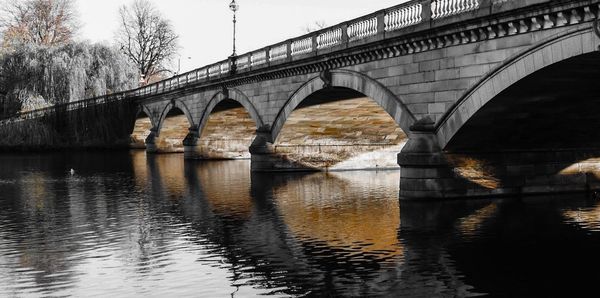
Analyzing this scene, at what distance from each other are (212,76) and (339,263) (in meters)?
27.9

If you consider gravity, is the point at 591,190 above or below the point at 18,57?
below

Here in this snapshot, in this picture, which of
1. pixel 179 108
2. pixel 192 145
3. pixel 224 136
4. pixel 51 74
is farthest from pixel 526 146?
pixel 51 74

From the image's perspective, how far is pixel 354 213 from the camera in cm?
1864

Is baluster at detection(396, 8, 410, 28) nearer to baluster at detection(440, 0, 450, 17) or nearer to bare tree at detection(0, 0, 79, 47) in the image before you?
baluster at detection(440, 0, 450, 17)

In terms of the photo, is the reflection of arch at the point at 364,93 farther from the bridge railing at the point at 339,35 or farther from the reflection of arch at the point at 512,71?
the reflection of arch at the point at 512,71

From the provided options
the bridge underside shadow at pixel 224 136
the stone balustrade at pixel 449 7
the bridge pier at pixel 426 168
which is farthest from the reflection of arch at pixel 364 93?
the bridge underside shadow at pixel 224 136

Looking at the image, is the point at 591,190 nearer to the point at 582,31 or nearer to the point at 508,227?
the point at 508,227

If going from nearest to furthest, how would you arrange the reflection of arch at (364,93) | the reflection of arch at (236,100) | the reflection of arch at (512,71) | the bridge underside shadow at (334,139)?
the reflection of arch at (512,71)
the reflection of arch at (364,93)
the bridge underside shadow at (334,139)
the reflection of arch at (236,100)

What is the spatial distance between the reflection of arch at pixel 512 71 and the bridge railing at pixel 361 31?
1.02 meters

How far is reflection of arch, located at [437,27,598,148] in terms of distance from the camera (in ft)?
45.5

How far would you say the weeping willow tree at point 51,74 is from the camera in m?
52.7

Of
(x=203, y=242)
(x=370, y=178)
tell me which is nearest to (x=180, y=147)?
(x=370, y=178)

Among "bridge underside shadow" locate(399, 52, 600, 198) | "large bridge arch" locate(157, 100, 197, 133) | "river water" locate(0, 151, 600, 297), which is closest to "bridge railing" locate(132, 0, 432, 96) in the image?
"bridge underside shadow" locate(399, 52, 600, 198)

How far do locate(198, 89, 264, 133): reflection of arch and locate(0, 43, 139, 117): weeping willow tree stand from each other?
55.6 ft
